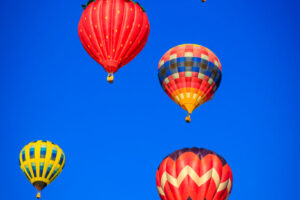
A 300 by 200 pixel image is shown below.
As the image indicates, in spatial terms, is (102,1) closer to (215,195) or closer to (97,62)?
(97,62)

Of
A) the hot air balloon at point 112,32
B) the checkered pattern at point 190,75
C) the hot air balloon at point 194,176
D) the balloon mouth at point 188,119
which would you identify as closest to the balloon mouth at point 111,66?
the hot air balloon at point 112,32

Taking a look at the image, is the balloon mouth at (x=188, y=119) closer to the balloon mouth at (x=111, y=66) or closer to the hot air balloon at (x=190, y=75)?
the hot air balloon at (x=190, y=75)

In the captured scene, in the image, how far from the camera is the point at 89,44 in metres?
29.2

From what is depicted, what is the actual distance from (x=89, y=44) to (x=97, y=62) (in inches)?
30.4

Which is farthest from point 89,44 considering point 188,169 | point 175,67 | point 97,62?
point 188,169

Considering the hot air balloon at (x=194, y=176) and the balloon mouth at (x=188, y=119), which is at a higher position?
the balloon mouth at (x=188, y=119)

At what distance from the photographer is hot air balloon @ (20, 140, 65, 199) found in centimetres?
3422

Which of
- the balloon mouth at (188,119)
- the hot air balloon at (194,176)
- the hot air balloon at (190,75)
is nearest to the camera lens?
the hot air balloon at (194,176)

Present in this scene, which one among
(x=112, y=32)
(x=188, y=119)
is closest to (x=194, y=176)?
(x=188, y=119)

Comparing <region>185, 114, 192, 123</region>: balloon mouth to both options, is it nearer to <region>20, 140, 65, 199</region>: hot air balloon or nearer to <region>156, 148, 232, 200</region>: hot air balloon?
<region>156, 148, 232, 200</region>: hot air balloon

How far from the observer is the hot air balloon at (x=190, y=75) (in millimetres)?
29797

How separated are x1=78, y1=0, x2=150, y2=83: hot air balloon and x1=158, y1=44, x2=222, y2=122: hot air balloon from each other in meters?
1.78

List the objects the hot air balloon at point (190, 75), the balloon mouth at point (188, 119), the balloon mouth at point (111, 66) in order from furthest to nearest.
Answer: the hot air balloon at point (190, 75) → the balloon mouth at point (188, 119) → the balloon mouth at point (111, 66)

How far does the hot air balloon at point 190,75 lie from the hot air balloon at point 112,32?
1780mm
